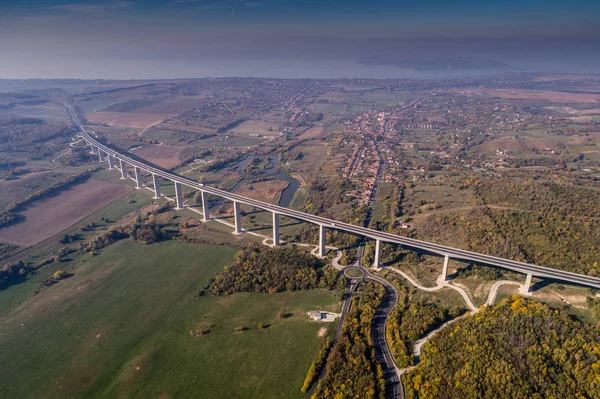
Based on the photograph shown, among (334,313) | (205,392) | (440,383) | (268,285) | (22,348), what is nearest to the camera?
(440,383)

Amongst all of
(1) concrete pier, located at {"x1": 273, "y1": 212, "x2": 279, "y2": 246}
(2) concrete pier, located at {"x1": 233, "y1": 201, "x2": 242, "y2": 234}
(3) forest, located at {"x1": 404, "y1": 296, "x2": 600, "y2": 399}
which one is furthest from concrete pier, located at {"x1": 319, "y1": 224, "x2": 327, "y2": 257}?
(3) forest, located at {"x1": 404, "y1": 296, "x2": 600, "y2": 399}

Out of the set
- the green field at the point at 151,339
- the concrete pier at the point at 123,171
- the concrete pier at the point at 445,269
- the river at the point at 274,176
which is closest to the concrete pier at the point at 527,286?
the concrete pier at the point at 445,269

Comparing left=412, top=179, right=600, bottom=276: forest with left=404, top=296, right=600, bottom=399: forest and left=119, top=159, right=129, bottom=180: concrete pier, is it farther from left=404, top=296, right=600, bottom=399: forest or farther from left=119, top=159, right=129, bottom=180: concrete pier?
left=119, top=159, right=129, bottom=180: concrete pier

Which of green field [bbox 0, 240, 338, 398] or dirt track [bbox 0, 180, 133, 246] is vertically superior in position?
dirt track [bbox 0, 180, 133, 246]

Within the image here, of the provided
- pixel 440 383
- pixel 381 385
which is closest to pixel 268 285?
pixel 381 385

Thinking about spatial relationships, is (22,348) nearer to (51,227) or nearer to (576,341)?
(51,227)

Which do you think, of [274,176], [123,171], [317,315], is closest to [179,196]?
[274,176]
